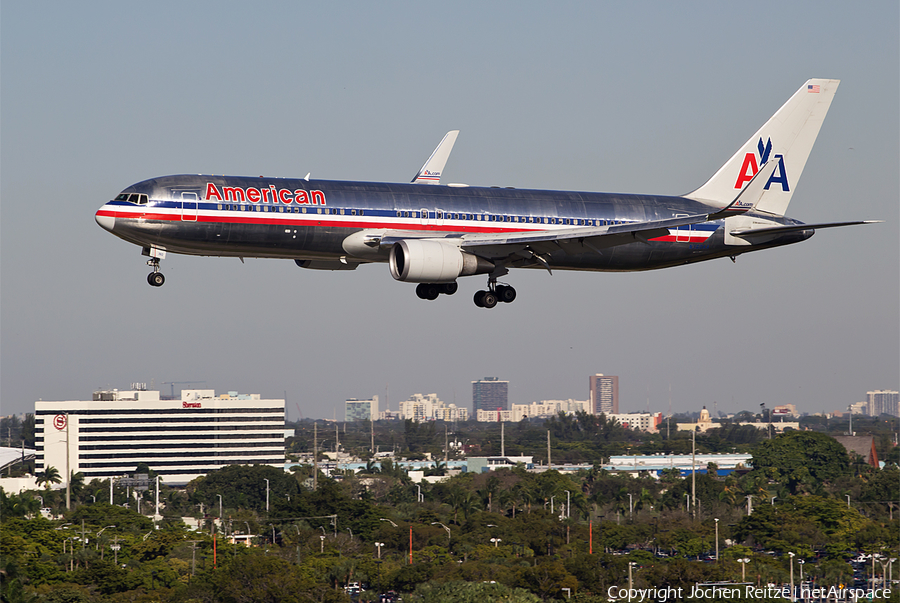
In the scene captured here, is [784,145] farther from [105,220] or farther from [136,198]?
[105,220]

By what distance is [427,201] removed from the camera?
54.3 metres

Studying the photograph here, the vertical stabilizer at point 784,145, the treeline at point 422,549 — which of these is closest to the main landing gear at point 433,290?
the vertical stabilizer at point 784,145

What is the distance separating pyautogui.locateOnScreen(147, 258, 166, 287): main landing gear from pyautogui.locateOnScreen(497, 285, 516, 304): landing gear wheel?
18276mm

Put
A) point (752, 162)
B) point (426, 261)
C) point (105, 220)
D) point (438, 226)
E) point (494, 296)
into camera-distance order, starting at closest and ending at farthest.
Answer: point (105, 220) → point (426, 261) → point (438, 226) → point (494, 296) → point (752, 162)

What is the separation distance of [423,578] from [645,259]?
53.0 meters

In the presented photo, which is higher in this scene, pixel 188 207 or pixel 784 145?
pixel 784 145

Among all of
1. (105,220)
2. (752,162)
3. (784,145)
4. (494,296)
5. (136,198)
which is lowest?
(494,296)

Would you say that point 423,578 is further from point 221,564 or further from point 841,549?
point 841,549

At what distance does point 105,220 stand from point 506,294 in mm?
21721

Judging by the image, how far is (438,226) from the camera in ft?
178

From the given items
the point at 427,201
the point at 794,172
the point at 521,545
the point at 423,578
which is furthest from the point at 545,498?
the point at 427,201

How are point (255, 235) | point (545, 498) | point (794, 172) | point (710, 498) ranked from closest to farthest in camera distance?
point (255, 235) < point (794, 172) < point (545, 498) < point (710, 498)

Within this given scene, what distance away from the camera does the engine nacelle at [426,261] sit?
51844 mm

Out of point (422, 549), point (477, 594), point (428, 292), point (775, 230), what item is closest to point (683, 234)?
point (775, 230)
